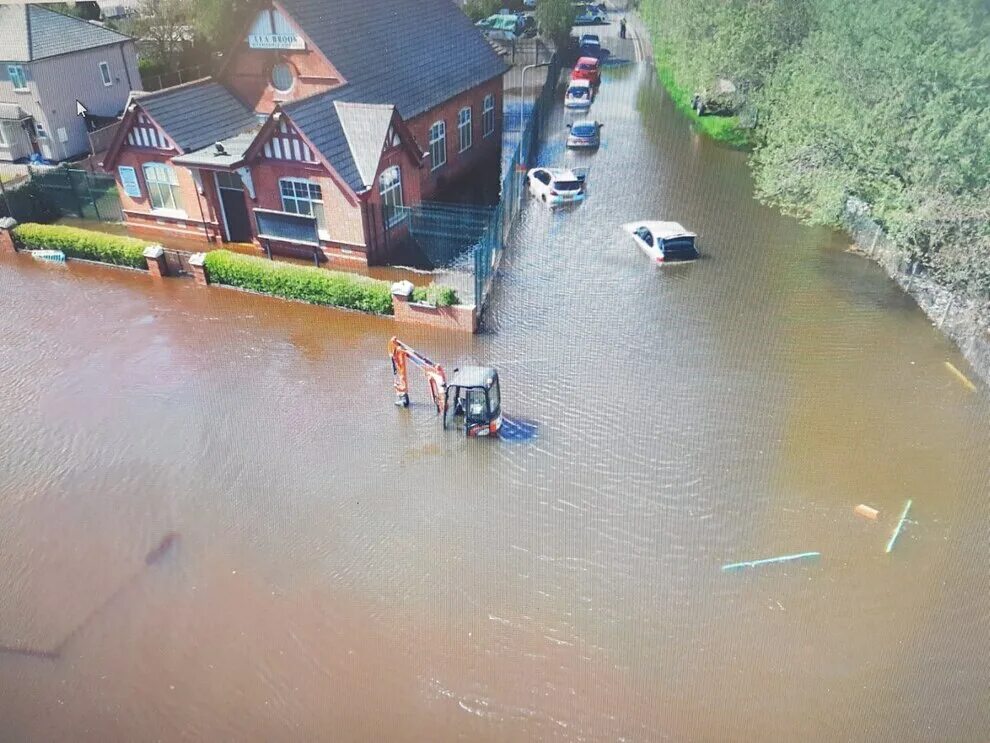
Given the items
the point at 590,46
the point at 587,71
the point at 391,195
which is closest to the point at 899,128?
the point at 391,195

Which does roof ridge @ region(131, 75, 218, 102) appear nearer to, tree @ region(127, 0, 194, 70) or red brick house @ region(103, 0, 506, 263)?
red brick house @ region(103, 0, 506, 263)

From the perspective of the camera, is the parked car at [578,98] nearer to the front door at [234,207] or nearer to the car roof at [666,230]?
the car roof at [666,230]

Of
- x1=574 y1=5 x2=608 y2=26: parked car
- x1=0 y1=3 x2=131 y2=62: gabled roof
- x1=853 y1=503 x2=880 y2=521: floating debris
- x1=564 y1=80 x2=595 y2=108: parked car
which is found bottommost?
x1=853 y1=503 x2=880 y2=521: floating debris

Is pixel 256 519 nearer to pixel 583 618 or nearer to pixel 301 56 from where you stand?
pixel 583 618

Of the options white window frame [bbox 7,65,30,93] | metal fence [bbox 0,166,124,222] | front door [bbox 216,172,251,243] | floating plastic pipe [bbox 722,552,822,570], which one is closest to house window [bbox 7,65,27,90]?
white window frame [bbox 7,65,30,93]

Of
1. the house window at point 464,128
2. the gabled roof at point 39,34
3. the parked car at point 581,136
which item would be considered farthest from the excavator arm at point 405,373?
the gabled roof at point 39,34

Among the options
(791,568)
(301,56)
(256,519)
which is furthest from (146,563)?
(301,56)

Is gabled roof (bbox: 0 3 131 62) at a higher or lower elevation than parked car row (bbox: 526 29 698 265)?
higher

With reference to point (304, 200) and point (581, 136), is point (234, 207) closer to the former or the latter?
point (304, 200)
